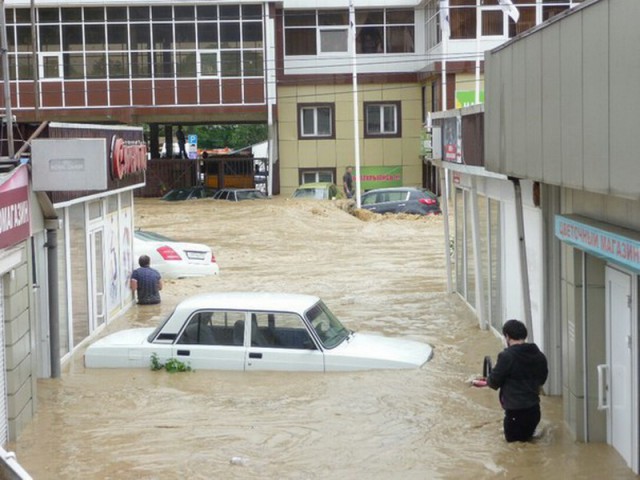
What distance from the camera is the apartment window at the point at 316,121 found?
1921 inches

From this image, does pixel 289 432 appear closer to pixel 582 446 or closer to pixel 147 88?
pixel 582 446

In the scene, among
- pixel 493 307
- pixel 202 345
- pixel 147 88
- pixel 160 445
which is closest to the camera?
pixel 160 445

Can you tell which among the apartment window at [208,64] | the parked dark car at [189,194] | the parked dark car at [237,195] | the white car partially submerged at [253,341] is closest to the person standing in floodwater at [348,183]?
the parked dark car at [237,195]

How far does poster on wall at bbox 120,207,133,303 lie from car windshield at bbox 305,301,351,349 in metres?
7.17

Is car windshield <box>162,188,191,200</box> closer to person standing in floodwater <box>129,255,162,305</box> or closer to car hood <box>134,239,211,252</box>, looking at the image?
car hood <box>134,239,211,252</box>

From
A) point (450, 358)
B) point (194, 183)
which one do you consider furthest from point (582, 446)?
point (194, 183)

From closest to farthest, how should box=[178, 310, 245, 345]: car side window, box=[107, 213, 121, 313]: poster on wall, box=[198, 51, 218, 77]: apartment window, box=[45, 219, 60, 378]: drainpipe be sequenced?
box=[178, 310, 245, 345]: car side window < box=[45, 219, 60, 378]: drainpipe < box=[107, 213, 121, 313]: poster on wall < box=[198, 51, 218, 77]: apartment window

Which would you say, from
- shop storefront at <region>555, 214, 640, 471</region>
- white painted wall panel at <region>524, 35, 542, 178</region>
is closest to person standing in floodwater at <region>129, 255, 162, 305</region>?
white painted wall panel at <region>524, 35, 542, 178</region>

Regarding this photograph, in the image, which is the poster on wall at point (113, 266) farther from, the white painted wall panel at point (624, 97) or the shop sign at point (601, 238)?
the white painted wall panel at point (624, 97)

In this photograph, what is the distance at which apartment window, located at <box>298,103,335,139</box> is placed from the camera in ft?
160

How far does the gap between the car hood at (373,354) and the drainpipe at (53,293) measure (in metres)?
3.52

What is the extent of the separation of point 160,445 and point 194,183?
133 feet

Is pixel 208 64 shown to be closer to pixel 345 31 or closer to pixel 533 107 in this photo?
pixel 345 31

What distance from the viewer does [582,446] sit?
10.7 metres
